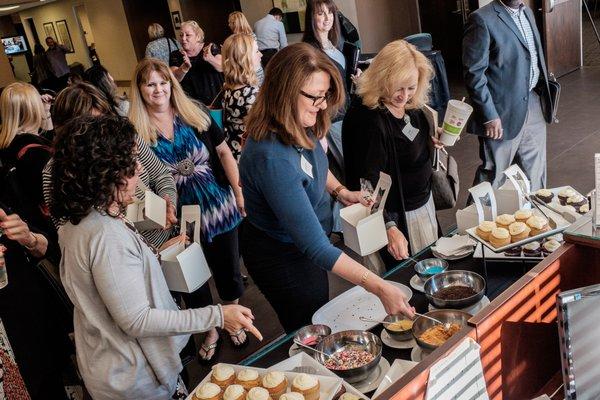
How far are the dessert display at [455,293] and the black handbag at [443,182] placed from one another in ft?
3.17

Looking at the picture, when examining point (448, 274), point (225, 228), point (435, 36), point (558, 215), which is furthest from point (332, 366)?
point (435, 36)

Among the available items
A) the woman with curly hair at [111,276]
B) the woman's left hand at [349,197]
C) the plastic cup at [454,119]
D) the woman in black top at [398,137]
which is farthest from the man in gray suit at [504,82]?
the woman with curly hair at [111,276]

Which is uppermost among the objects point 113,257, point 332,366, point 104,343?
point 113,257

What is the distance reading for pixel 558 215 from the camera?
200 centimetres

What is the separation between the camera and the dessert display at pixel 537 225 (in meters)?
1.87

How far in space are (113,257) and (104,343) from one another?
28 centimetres

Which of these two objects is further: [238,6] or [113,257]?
[238,6]

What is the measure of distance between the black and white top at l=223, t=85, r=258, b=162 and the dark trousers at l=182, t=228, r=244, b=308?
0.59m

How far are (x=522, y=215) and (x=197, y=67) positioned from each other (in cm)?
358

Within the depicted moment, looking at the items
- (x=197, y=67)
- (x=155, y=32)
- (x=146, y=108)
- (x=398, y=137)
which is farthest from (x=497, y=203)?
(x=155, y=32)

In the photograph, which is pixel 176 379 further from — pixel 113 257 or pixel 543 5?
pixel 543 5

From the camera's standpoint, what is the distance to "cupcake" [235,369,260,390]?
4.57 feet

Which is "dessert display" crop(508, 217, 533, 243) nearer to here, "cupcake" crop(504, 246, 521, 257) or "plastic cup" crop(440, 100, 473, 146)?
"cupcake" crop(504, 246, 521, 257)

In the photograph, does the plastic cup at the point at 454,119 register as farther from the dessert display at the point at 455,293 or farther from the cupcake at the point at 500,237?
the dessert display at the point at 455,293
